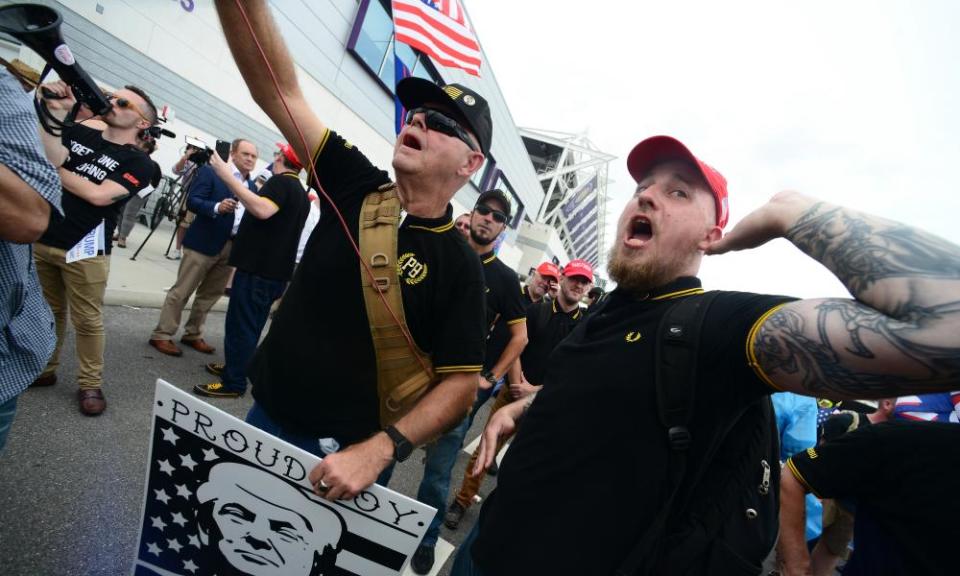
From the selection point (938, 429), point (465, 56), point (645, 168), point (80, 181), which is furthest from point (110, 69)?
point (938, 429)

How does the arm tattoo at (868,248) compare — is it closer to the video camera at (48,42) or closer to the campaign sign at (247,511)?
the campaign sign at (247,511)

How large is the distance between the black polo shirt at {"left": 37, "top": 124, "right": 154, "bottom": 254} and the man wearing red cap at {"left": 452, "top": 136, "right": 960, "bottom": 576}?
2.84m

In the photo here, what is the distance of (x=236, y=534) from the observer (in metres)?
1.40

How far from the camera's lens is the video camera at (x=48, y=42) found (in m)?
1.43

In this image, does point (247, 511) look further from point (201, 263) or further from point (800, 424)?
point (201, 263)

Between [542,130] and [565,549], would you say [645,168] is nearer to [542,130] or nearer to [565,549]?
[565,549]

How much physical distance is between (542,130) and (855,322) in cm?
4439

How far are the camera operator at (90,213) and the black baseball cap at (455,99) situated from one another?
203 cm

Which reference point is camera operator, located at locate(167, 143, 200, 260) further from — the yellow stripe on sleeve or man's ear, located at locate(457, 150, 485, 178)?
the yellow stripe on sleeve

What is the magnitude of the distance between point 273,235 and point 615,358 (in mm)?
3510

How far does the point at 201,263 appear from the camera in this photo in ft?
14.5

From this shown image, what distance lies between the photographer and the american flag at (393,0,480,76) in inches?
242

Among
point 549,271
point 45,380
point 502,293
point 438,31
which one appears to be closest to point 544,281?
point 549,271

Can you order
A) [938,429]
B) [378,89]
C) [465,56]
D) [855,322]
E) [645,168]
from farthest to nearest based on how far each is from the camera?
1. [378,89]
2. [465,56]
3. [645,168]
4. [938,429]
5. [855,322]
